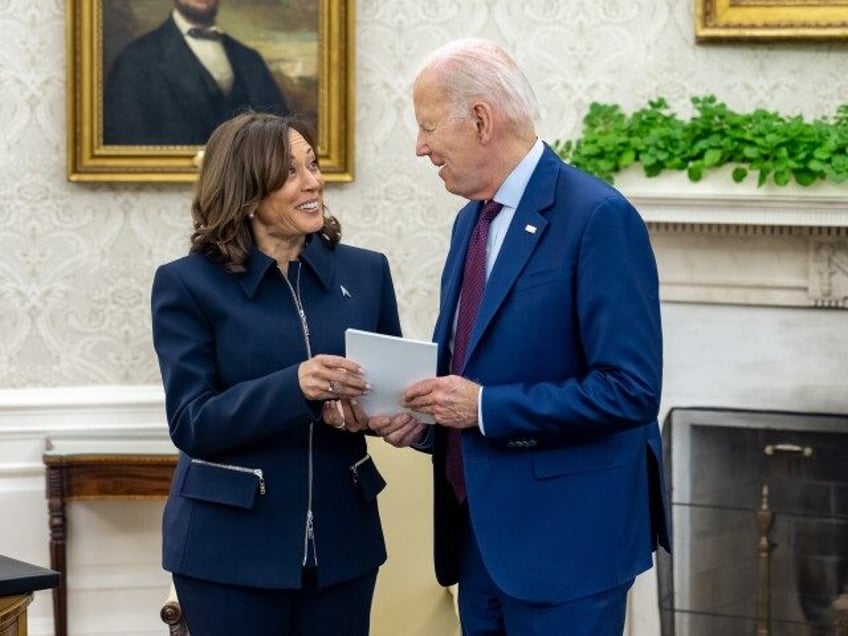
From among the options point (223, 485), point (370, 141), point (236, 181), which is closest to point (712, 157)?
point (370, 141)

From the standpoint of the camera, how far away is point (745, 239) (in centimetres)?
500

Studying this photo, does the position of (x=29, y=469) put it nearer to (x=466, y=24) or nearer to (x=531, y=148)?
→ (x=466, y=24)

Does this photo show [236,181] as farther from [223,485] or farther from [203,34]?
[203,34]

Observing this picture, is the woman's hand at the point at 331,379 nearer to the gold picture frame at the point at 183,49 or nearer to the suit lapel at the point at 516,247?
the suit lapel at the point at 516,247

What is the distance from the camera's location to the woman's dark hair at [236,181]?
319 cm

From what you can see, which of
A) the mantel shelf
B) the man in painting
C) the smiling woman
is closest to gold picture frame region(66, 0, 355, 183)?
the man in painting

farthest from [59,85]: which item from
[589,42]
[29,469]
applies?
[589,42]

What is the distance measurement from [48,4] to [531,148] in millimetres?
2776

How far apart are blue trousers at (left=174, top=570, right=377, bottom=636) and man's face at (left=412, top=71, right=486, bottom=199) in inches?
33.6

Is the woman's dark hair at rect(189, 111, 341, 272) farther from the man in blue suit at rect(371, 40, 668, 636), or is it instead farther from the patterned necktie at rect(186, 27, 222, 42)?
the patterned necktie at rect(186, 27, 222, 42)

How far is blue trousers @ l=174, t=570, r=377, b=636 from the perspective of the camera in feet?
10.2

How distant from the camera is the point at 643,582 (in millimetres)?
5180

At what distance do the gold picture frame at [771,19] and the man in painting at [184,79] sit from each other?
1.45m

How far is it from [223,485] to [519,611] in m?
0.66
